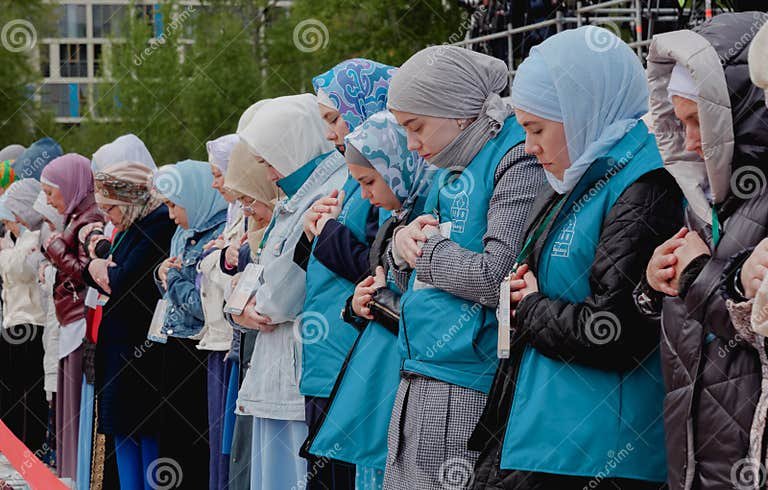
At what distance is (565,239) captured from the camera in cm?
329

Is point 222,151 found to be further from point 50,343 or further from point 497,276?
point 497,276

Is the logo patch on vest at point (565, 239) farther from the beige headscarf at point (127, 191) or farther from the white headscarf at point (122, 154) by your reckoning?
the white headscarf at point (122, 154)

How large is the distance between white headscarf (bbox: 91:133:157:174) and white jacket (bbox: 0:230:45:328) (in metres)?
1.98

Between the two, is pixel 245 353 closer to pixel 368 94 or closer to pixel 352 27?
pixel 368 94

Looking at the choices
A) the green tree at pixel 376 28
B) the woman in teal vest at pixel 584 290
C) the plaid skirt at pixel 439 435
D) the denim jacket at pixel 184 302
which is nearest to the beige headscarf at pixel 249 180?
the denim jacket at pixel 184 302

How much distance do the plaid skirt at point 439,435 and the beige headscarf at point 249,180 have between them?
2084mm

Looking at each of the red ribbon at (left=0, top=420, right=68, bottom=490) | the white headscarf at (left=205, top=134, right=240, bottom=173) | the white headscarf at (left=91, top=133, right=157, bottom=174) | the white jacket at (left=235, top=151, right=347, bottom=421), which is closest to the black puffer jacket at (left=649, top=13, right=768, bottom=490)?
the white jacket at (left=235, top=151, right=347, bottom=421)

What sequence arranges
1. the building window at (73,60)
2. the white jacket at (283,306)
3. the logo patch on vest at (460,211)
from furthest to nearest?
the building window at (73,60) → the white jacket at (283,306) → the logo patch on vest at (460,211)

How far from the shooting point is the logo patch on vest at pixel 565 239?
328cm

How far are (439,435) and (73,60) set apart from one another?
76.5 metres

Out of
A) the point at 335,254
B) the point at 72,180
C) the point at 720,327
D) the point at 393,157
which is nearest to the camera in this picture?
the point at 720,327

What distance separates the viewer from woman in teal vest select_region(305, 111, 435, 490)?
4.20 metres

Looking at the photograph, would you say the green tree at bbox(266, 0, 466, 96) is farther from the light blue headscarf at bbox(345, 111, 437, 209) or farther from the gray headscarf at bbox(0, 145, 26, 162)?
the light blue headscarf at bbox(345, 111, 437, 209)

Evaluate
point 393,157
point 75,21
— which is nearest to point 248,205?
point 393,157
